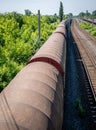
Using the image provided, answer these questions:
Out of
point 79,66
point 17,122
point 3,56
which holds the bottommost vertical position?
point 79,66

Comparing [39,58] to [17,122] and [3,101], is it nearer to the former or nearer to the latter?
[3,101]

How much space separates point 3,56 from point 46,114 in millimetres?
12277

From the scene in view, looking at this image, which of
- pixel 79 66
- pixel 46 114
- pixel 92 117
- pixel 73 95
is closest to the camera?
pixel 46 114

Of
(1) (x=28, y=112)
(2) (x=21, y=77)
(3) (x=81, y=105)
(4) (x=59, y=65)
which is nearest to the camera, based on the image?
(1) (x=28, y=112)

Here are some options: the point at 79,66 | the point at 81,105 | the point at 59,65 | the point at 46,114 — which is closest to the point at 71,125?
the point at 81,105

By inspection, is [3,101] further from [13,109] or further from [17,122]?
[17,122]

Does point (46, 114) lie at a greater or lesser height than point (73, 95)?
greater

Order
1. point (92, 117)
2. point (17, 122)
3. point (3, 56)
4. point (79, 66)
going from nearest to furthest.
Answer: point (17, 122), point (92, 117), point (3, 56), point (79, 66)

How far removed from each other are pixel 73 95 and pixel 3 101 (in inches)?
424

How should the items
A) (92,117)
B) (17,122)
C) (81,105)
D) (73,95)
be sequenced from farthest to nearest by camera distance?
(73,95)
(81,105)
(92,117)
(17,122)

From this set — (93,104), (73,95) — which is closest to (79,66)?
(73,95)

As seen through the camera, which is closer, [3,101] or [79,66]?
[3,101]

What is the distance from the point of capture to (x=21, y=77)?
9.12m

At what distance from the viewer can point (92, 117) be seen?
13.6 m
